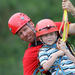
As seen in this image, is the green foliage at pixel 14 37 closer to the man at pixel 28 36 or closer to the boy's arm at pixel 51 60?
the man at pixel 28 36

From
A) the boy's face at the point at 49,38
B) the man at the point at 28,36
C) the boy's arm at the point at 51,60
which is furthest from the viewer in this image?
the man at the point at 28,36

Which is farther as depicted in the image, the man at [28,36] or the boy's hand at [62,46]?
the man at [28,36]

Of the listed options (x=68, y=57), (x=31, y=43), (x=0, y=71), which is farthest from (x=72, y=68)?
(x=0, y=71)

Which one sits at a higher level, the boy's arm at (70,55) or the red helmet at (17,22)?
the red helmet at (17,22)

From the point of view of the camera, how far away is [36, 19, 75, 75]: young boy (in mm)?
4008

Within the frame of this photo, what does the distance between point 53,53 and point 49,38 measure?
7.5 inches

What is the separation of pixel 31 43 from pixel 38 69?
364mm

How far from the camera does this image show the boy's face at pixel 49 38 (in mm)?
4094

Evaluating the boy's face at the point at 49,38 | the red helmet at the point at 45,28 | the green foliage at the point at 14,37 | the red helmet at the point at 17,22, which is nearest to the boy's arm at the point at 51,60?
the boy's face at the point at 49,38

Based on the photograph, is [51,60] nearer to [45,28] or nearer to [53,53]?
[53,53]

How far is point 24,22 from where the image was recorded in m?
4.45

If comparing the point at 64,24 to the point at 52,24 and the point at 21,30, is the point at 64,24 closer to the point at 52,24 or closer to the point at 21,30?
the point at 52,24

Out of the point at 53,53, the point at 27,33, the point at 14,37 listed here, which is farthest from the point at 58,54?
the point at 14,37

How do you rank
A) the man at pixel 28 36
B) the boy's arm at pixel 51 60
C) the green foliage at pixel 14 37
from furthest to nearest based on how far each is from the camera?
the green foliage at pixel 14 37 → the man at pixel 28 36 → the boy's arm at pixel 51 60
